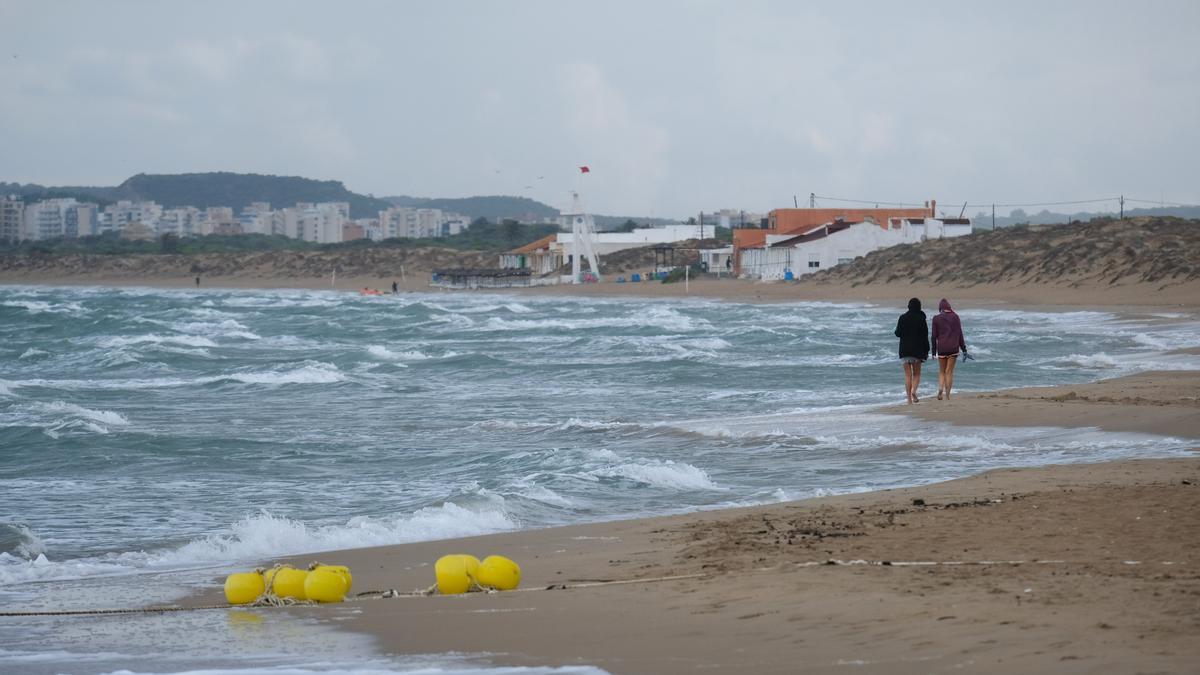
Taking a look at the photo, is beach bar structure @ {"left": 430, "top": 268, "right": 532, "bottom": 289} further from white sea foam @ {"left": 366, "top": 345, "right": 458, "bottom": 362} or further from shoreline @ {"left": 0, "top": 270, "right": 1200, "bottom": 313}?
white sea foam @ {"left": 366, "top": 345, "right": 458, "bottom": 362}

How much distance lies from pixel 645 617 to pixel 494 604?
1.11m

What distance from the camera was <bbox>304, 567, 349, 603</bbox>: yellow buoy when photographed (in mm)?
7945

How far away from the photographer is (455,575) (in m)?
7.79

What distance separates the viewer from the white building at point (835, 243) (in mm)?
82375

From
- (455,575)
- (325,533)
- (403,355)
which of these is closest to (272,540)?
(325,533)

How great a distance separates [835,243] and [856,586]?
77.2 meters

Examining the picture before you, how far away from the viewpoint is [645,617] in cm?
663

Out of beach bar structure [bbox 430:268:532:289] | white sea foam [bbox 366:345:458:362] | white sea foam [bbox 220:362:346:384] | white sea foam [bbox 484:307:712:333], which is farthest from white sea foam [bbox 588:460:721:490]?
beach bar structure [bbox 430:268:532:289]

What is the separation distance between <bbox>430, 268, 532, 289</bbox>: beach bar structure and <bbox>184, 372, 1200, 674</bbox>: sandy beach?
93783 millimetres

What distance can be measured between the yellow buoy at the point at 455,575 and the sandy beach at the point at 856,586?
0.14 metres

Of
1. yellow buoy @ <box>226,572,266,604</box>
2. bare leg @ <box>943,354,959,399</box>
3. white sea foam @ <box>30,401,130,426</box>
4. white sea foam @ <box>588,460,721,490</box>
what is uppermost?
bare leg @ <box>943,354,959,399</box>

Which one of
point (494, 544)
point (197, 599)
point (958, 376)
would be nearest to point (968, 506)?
point (494, 544)

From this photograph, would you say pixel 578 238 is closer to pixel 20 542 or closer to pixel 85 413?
pixel 85 413

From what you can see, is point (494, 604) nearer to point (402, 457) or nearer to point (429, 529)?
point (429, 529)
